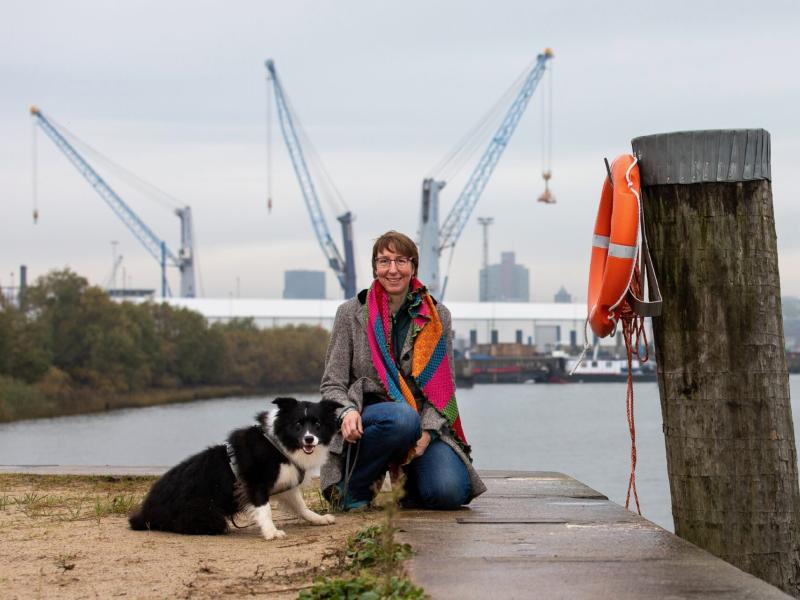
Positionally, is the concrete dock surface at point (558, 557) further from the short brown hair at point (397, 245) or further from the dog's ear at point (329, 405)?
the short brown hair at point (397, 245)

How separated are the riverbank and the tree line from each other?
0.25m

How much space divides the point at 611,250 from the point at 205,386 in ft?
202

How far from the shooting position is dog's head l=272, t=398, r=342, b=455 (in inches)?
179

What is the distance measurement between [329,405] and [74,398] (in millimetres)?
44234

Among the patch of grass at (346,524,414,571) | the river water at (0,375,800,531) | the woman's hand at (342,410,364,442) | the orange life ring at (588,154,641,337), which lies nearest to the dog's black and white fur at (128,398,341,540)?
the woman's hand at (342,410,364,442)

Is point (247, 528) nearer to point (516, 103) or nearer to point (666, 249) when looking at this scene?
point (666, 249)

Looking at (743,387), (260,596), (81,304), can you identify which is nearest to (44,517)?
(260,596)

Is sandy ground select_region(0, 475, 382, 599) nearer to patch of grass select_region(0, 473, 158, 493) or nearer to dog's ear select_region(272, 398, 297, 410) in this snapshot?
dog's ear select_region(272, 398, 297, 410)

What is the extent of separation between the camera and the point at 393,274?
4930mm

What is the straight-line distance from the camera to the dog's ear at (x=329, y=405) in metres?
4.67

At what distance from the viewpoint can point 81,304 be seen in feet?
165

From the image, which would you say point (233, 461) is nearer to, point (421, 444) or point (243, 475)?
point (243, 475)

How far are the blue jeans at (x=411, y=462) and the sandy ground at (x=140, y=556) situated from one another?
18cm

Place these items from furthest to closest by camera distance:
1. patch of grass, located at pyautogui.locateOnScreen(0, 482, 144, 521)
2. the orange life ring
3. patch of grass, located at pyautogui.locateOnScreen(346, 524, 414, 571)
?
patch of grass, located at pyautogui.locateOnScreen(0, 482, 144, 521) → the orange life ring → patch of grass, located at pyautogui.locateOnScreen(346, 524, 414, 571)
